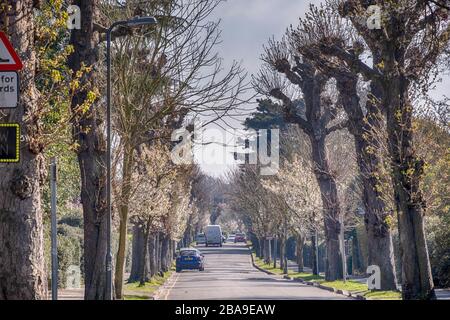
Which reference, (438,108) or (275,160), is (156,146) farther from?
(275,160)

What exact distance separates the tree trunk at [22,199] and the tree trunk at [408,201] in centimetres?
1332

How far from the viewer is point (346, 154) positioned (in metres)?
55.2

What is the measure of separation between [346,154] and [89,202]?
3405 centimetres

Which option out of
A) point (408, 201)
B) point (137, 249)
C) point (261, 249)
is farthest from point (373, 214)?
point (261, 249)

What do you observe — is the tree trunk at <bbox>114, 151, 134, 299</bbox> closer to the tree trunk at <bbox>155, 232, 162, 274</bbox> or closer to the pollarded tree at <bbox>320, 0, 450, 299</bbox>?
the pollarded tree at <bbox>320, 0, 450, 299</bbox>

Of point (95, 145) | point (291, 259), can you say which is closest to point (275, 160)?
point (291, 259)

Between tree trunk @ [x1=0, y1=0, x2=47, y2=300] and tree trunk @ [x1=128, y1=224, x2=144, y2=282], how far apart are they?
28.3 metres

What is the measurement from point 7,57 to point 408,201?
16.0 metres

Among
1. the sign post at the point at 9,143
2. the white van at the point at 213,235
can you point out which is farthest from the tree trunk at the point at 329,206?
the white van at the point at 213,235

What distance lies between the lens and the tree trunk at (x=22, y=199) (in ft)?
45.4

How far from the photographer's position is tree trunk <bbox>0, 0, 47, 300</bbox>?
1384 cm

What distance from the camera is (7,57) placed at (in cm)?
1140

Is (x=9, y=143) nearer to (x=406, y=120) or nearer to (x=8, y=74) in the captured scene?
(x=8, y=74)

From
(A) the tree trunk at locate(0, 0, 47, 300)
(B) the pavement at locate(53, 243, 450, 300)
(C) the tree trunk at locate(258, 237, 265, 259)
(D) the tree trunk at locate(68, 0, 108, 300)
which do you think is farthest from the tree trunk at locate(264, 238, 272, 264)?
(A) the tree trunk at locate(0, 0, 47, 300)
